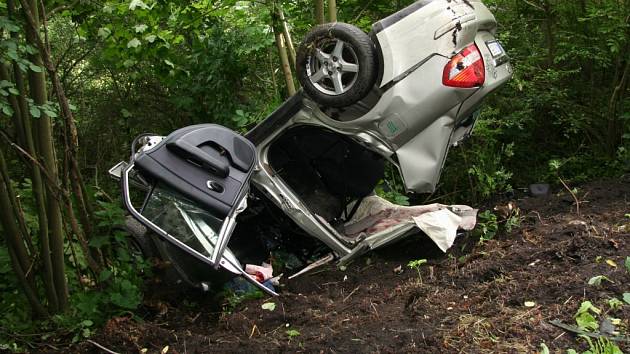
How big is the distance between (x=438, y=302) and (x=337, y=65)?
2.03 meters

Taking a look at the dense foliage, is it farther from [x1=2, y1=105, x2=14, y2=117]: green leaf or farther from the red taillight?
the red taillight

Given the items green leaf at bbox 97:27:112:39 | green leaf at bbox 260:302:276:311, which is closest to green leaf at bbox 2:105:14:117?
green leaf at bbox 97:27:112:39

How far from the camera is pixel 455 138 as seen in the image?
5.12 m

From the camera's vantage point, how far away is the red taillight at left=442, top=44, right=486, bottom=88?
4.68m

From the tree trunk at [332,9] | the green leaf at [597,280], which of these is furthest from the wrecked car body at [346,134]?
the tree trunk at [332,9]

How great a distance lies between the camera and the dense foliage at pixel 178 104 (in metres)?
4.36

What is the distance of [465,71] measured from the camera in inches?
185

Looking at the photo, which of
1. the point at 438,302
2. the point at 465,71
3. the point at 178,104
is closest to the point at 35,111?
the point at 438,302

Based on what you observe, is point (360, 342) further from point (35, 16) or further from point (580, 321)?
point (35, 16)

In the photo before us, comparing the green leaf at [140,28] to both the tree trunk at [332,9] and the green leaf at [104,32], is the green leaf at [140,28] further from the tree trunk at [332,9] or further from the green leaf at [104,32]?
the tree trunk at [332,9]

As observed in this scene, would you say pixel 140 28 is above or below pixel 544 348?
above

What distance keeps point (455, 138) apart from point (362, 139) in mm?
749

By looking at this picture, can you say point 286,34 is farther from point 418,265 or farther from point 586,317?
point 586,317

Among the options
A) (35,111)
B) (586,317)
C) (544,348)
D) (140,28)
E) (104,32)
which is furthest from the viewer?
(140,28)
